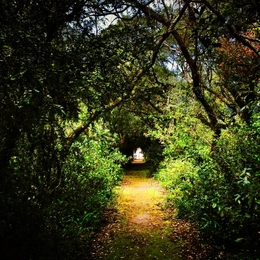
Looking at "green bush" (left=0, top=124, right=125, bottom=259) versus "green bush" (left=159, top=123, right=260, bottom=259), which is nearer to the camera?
"green bush" (left=0, top=124, right=125, bottom=259)

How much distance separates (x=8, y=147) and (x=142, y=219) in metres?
5.92

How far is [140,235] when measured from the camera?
262 inches

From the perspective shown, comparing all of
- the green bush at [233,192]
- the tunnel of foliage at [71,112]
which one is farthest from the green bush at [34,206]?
the green bush at [233,192]

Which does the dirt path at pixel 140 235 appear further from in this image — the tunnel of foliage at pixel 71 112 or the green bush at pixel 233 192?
the green bush at pixel 233 192

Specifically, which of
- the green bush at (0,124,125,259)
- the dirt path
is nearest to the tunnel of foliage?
the green bush at (0,124,125,259)

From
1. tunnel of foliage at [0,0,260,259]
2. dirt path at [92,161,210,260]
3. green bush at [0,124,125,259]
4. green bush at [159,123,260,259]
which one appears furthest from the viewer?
dirt path at [92,161,210,260]

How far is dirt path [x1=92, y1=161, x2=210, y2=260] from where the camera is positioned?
542cm

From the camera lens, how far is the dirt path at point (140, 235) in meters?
5.42

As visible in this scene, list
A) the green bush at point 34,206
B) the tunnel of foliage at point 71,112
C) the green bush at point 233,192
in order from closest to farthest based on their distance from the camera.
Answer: the tunnel of foliage at point 71,112 → the green bush at point 34,206 → the green bush at point 233,192

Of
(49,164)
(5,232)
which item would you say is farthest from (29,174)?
(5,232)

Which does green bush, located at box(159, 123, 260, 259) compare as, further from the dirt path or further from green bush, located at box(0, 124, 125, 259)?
green bush, located at box(0, 124, 125, 259)

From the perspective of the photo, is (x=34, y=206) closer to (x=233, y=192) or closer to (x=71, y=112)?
(x=71, y=112)

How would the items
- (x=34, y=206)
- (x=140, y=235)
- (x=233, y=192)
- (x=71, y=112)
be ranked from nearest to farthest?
(x=71, y=112) → (x=34, y=206) → (x=233, y=192) → (x=140, y=235)

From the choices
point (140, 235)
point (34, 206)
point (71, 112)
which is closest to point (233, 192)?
point (71, 112)
